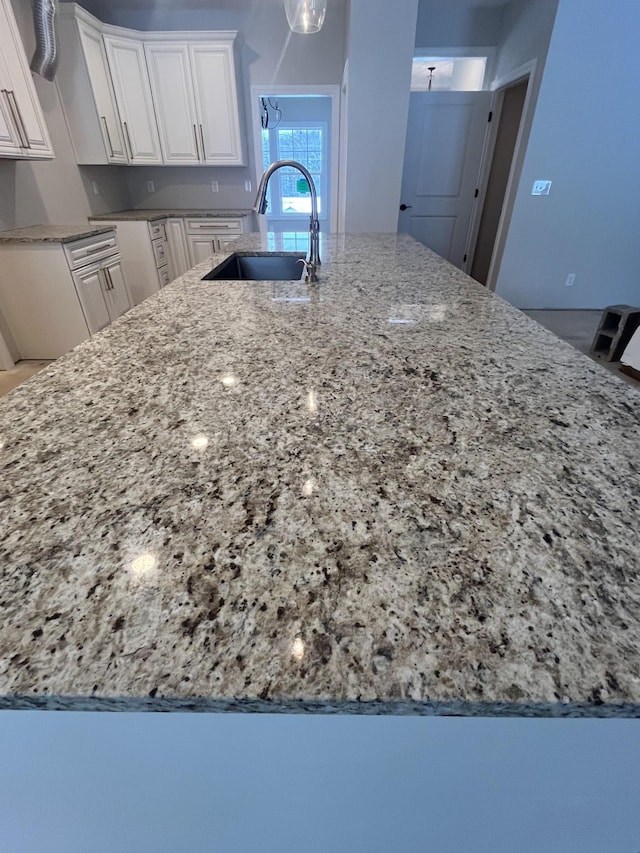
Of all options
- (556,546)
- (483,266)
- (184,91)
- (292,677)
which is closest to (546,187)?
(483,266)

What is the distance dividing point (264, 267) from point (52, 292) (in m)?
1.83

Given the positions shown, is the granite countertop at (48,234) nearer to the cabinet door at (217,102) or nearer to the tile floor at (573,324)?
the cabinet door at (217,102)

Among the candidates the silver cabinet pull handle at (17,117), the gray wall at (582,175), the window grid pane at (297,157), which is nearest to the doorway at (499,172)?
the gray wall at (582,175)

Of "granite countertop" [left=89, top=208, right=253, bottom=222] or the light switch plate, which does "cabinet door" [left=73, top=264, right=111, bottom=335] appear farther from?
the light switch plate

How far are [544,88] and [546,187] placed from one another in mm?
720

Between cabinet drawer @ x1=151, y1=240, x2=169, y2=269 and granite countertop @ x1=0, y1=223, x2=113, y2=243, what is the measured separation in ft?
2.59

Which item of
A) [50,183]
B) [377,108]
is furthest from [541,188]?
[50,183]

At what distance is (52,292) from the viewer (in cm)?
284

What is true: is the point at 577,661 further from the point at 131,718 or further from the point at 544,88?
the point at 544,88

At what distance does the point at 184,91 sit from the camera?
396cm

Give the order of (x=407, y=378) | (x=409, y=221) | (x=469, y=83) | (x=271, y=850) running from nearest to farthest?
(x=271, y=850)
(x=407, y=378)
(x=409, y=221)
(x=469, y=83)

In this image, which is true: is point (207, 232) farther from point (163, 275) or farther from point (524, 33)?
point (524, 33)

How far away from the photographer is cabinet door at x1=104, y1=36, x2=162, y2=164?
3.69 metres

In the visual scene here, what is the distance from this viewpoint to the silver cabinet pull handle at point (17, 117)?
2479 mm
